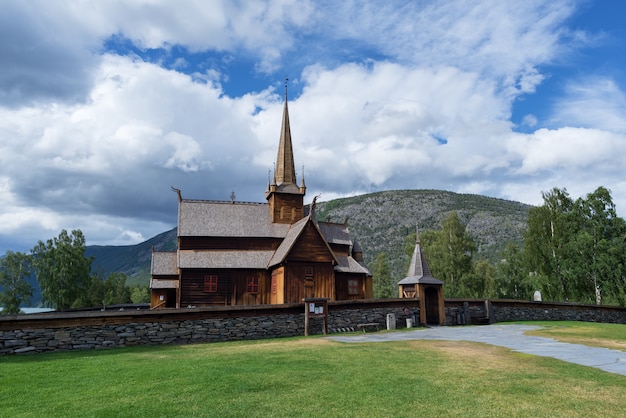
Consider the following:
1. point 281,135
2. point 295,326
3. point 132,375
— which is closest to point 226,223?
point 281,135

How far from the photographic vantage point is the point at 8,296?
59656 millimetres

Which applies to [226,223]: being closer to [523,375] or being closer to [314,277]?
[314,277]

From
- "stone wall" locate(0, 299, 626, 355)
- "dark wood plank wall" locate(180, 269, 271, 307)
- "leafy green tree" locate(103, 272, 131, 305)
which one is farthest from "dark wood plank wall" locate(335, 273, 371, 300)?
"leafy green tree" locate(103, 272, 131, 305)

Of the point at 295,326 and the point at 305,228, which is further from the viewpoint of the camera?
the point at 305,228

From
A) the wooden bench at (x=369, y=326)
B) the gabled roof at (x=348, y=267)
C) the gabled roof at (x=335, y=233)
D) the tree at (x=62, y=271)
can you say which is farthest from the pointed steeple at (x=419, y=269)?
the tree at (x=62, y=271)

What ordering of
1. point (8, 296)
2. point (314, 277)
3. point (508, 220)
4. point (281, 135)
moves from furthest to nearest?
point (508, 220)
point (8, 296)
point (281, 135)
point (314, 277)

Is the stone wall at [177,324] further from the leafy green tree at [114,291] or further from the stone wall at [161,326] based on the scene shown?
the leafy green tree at [114,291]

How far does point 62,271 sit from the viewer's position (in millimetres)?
55938

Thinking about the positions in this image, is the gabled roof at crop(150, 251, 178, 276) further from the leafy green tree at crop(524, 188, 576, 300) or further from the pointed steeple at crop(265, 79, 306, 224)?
the leafy green tree at crop(524, 188, 576, 300)

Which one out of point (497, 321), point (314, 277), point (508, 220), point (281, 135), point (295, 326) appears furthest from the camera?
point (508, 220)

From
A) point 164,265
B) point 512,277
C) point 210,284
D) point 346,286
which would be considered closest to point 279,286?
point 210,284

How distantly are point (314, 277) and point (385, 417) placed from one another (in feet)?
90.0

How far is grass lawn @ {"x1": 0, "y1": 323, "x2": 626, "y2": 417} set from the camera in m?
8.54

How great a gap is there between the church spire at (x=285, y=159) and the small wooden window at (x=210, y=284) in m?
11.3
